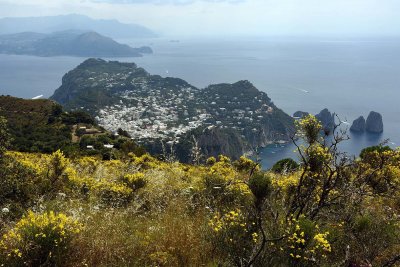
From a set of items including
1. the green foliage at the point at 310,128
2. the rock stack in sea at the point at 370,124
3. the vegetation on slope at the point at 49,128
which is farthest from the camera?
the rock stack in sea at the point at 370,124

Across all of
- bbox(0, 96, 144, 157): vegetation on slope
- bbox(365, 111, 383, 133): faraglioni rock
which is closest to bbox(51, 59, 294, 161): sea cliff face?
bbox(0, 96, 144, 157): vegetation on slope

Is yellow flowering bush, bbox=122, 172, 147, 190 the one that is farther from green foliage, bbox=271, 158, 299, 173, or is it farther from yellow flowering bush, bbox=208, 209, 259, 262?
yellow flowering bush, bbox=208, 209, 259, 262

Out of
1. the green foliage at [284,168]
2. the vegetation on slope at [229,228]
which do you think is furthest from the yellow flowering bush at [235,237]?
the green foliage at [284,168]

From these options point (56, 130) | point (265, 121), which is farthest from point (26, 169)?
point (265, 121)

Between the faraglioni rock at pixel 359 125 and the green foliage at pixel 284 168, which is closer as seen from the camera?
the green foliage at pixel 284 168

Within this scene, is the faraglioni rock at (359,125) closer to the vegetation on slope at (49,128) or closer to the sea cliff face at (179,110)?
the sea cliff face at (179,110)

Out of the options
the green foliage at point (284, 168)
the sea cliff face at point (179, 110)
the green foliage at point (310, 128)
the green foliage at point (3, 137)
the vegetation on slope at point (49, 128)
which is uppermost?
the green foliage at point (310, 128)

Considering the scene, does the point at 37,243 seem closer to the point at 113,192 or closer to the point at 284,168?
the point at 113,192

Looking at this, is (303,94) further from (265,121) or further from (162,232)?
(162,232)
